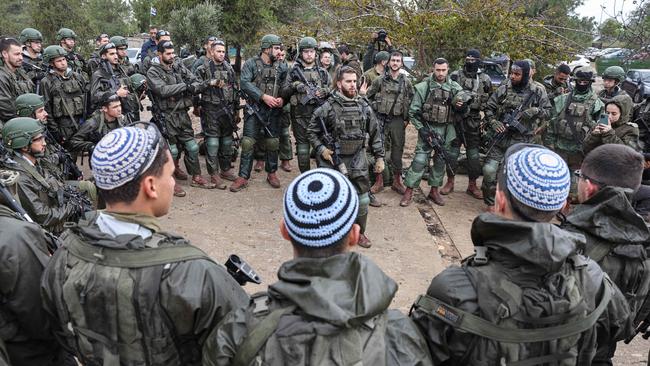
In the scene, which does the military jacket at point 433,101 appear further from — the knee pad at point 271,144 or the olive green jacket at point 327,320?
the olive green jacket at point 327,320

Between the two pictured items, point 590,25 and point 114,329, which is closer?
point 114,329

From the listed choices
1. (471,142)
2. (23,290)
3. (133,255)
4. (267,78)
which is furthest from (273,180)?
(133,255)

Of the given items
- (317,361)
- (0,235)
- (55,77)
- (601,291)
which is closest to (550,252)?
(601,291)

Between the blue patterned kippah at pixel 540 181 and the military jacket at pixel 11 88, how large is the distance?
20.3ft

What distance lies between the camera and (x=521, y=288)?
1.79 meters

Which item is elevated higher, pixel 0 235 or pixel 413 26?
pixel 413 26

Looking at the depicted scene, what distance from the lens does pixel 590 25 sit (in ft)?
85.3

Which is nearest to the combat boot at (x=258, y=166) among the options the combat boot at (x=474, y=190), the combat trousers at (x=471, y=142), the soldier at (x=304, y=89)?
the soldier at (x=304, y=89)

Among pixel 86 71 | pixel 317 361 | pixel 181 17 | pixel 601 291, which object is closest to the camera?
pixel 317 361

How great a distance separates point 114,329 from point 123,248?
1.01ft

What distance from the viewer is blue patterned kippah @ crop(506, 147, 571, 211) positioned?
1.81 m

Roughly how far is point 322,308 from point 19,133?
13.1ft

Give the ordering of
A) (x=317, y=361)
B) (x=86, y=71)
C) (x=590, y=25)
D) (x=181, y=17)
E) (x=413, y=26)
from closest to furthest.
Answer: (x=317, y=361)
(x=86, y=71)
(x=413, y=26)
(x=181, y=17)
(x=590, y=25)

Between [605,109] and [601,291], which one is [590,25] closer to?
[605,109]
